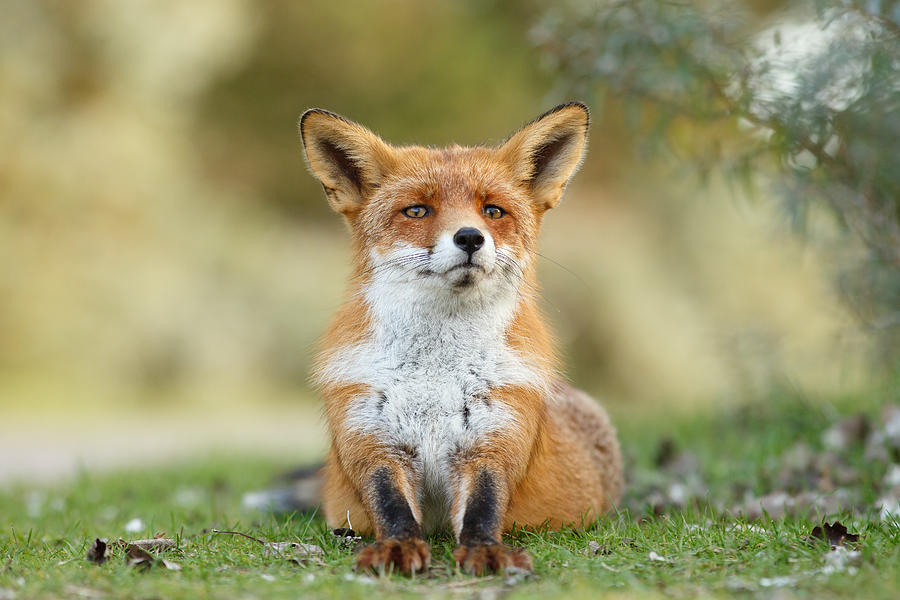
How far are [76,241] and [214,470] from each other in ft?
25.3

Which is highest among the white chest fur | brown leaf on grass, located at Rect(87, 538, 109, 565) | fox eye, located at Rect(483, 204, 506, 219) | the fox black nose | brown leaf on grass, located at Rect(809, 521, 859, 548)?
fox eye, located at Rect(483, 204, 506, 219)

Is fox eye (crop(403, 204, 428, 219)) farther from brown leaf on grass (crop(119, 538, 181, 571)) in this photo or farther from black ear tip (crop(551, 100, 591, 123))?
brown leaf on grass (crop(119, 538, 181, 571))

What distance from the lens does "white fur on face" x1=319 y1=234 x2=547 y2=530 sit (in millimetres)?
3775

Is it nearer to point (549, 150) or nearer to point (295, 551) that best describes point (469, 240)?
point (549, 150)

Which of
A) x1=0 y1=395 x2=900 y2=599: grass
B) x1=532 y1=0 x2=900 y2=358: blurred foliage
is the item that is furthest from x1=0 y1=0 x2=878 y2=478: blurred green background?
x1=0 y1=395 x2=900 y2=599: grass

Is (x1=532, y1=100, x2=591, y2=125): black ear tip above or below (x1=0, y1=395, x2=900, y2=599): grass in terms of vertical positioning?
above

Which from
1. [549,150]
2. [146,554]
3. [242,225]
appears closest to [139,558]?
[146,554]

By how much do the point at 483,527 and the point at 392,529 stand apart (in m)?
0.35

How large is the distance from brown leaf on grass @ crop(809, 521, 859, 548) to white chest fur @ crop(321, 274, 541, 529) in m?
1.30

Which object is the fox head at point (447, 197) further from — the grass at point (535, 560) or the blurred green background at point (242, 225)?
the blurred green background at point (242, 225)

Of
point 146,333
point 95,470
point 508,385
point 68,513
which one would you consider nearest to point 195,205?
point 146,333

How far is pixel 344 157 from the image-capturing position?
4.27 m

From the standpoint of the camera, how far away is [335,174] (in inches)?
168

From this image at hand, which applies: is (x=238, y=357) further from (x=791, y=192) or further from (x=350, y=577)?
(x=350, y=577)
